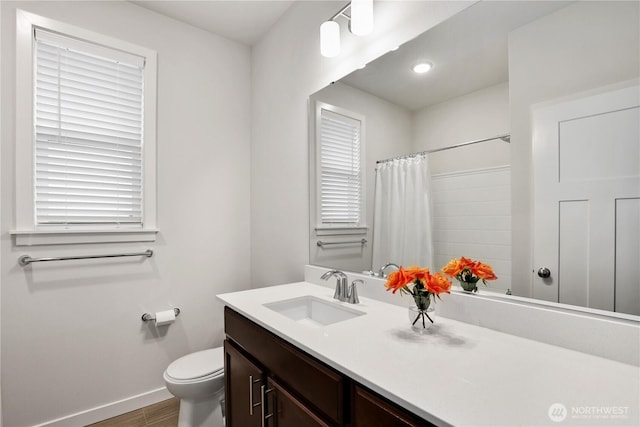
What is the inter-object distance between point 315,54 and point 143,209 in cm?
151

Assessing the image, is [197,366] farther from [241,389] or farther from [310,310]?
[310,310]

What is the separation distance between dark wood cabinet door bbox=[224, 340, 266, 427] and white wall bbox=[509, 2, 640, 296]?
106 cm

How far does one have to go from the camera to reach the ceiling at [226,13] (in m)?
2.02

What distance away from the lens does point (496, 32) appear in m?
1.07

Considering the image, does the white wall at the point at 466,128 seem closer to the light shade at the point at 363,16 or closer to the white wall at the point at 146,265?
the light shade at the point at 363,16

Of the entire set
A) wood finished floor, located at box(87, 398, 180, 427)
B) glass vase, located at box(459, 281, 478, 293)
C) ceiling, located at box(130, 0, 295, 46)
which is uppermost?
ceiling, located at box(130, 0, 295, 46)

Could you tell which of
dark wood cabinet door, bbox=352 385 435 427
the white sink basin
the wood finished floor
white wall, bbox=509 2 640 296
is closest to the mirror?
white wall, bbox=509 2 640 296

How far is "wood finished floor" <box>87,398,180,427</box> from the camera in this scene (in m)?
1.85

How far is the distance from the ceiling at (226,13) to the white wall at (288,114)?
0.28ft

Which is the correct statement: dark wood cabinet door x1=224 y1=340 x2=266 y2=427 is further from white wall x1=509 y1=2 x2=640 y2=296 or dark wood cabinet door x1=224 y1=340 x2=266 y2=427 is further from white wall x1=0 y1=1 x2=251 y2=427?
white wall x1=509 y1=2 x2=640 y2=296

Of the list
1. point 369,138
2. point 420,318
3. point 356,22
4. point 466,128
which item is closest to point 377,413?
point 420,318

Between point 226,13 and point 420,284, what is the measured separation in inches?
86.7

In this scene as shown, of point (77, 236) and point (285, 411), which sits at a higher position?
point (77, 236)

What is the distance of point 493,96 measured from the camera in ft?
3.57
